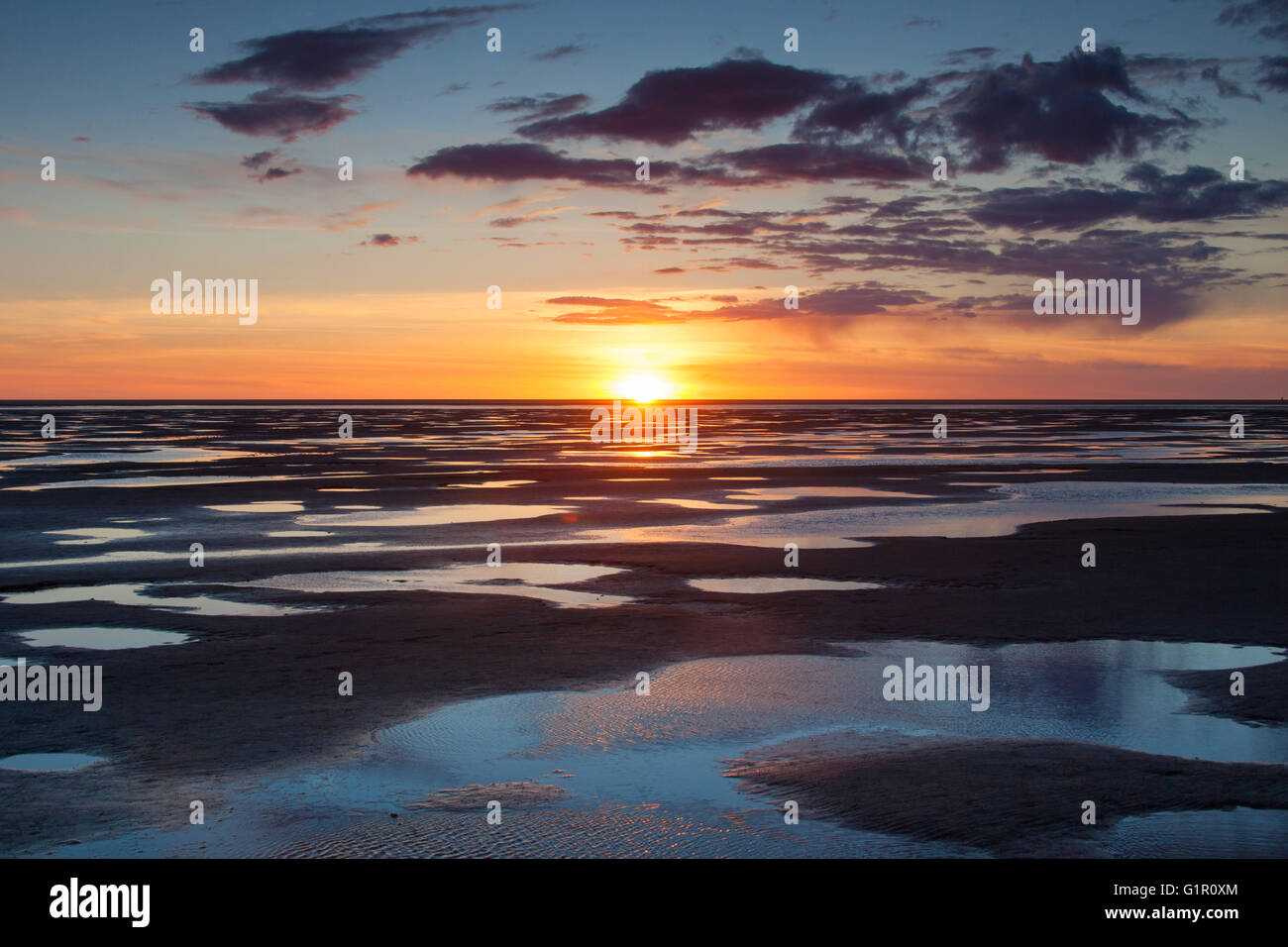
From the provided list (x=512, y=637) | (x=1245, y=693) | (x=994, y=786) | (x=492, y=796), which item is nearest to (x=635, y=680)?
(x=512, y=637)

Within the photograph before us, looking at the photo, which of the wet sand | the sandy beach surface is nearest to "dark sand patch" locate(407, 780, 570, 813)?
the sandy beach surface

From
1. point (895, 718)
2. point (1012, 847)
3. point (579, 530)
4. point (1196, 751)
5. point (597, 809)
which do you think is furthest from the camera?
point (579, 530)

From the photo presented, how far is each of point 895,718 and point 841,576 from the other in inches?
263

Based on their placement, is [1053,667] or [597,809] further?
[1053,667]

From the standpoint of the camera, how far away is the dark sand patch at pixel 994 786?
21.3ft

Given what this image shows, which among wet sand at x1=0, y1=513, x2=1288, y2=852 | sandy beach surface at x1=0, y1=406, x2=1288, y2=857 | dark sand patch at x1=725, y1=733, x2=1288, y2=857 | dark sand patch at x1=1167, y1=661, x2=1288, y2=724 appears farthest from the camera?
dark sand patch at x1=1167, y1=661, x2=1288, y2=724

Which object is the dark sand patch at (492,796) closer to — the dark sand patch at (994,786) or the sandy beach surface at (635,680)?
the sandy beach surface at (635,680)

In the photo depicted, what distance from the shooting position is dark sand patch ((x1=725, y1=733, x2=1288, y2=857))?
6.49 metres

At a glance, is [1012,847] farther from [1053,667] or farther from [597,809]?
[1053,667]

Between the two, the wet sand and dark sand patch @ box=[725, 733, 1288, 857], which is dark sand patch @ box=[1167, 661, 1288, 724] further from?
dark sand patch @ box=[725, 733, 1288, 857]

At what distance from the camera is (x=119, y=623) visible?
1220 centimetres

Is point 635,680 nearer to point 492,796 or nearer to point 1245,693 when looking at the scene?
point 492,796
